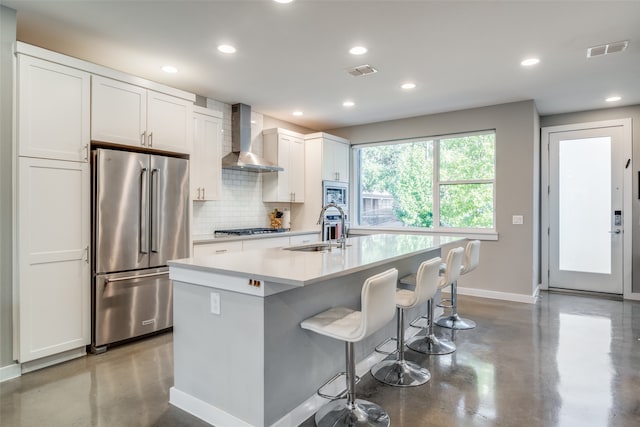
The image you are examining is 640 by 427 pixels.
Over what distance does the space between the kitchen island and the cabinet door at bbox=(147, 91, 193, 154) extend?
6.09 feet

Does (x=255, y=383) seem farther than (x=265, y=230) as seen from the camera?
No

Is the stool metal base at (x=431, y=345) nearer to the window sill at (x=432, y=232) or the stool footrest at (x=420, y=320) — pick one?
the stool footrest at (x=420, y=320)

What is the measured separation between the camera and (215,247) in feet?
13.5

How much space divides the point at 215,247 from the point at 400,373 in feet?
7.72

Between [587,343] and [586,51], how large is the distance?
8.76 ft

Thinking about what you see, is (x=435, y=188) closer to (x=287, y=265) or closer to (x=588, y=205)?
(x=588, y=205)

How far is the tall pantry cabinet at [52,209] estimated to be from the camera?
A: 8.98ft

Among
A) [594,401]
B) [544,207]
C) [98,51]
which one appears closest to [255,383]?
[594,401]

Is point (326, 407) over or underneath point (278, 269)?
underneath

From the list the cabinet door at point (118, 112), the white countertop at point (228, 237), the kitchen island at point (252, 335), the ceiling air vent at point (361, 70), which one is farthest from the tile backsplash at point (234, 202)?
the kitchen island at point (252, 335)

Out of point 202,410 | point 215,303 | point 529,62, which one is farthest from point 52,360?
point 529,62

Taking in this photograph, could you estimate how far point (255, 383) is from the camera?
1986 mm

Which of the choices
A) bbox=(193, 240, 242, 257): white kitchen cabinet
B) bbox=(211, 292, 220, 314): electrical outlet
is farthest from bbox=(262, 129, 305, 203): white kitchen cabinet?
bbox=(211, 292, 220, 314): electrical outlet

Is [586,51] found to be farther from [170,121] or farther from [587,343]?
[170,121]
